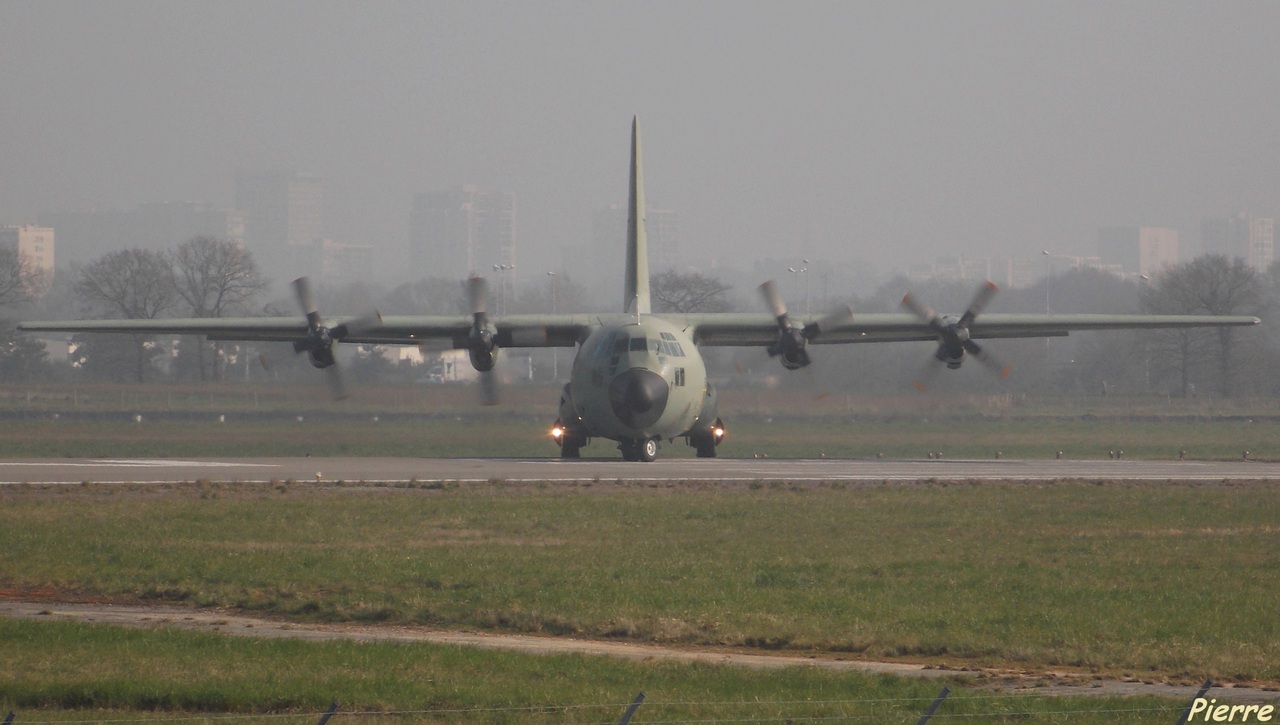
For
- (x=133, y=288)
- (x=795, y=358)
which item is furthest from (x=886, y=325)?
(x=133, y=288)

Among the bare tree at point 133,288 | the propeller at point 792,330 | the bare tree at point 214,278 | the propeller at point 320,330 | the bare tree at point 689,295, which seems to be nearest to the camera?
the propeller at point 320,330

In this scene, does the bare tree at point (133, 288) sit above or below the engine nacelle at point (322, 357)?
above

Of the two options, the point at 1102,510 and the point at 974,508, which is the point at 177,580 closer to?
the point at 974,508

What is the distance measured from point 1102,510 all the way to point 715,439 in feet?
55.6

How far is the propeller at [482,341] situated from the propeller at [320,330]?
248 cm

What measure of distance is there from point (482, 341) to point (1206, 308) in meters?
36.8

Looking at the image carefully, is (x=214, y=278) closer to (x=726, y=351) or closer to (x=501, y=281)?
(x=501, y=281)

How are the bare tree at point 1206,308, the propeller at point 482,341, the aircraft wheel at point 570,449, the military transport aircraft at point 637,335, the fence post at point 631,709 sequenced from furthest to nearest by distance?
1. the bare tree at point 1206,308
2. the aircraft wheel at point 570,449
3. the propeller at point 482,341
4. the military transport aircraft at point 637,335
5. the fence post at point 631,709

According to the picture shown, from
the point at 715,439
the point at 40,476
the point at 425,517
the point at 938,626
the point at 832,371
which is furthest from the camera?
the point at 832,371

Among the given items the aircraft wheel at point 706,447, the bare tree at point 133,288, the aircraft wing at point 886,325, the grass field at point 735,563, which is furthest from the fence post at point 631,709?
the bare tree at point 133,288

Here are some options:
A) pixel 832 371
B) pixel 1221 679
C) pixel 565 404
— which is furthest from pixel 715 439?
pixel 1221 679

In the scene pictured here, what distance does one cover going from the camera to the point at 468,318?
37906 mm

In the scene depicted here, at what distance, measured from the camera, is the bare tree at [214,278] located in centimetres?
6019

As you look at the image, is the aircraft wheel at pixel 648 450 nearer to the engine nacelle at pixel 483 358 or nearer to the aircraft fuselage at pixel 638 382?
the aircraft fuselage at pixel 638 382
